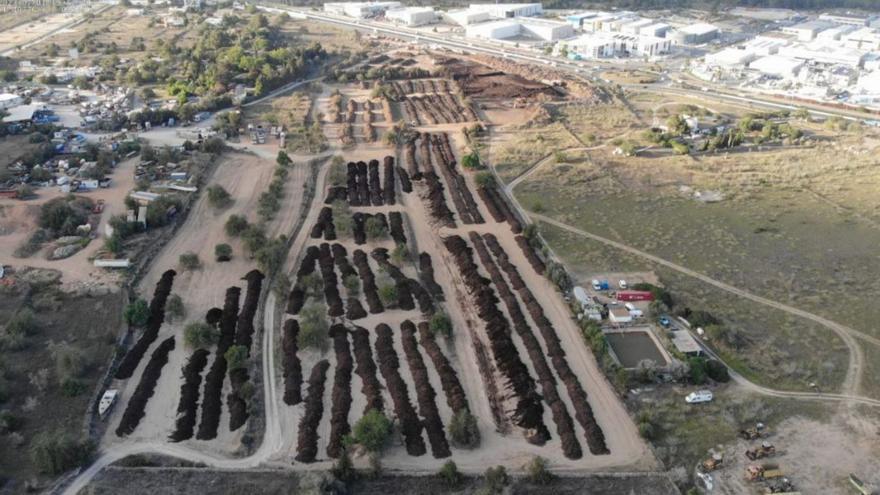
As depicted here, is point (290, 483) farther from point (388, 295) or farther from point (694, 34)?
point (694, 34)

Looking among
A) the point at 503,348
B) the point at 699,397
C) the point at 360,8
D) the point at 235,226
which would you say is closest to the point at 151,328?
the point at 235,226

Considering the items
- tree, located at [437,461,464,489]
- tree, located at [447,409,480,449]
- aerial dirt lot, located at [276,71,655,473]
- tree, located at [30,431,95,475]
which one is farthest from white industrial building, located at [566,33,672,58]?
tree, located at [30,431,95,475]

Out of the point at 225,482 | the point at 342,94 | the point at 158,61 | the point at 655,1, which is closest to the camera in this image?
the point at 225,482

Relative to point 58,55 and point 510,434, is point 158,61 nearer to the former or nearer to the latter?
point 58,55

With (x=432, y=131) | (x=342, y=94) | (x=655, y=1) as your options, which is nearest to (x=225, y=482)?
(x=432, y=131)

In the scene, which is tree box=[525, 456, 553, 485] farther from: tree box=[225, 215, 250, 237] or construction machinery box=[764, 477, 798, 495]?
tree box=[225, 215, 250, 237]

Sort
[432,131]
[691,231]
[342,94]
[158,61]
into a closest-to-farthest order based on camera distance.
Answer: [691,231]
[432,131]
[342,94]
[158,61]
